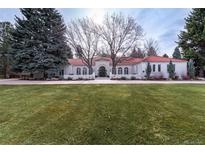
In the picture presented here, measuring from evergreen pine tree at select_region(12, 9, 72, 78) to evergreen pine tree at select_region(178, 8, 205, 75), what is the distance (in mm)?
13334

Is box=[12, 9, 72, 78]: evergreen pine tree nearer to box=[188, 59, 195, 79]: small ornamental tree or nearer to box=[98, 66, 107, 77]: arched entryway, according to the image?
box=[98, 66, 107, 77]: arched entryway

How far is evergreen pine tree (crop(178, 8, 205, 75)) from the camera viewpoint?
870 inches

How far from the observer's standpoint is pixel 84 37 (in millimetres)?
25688

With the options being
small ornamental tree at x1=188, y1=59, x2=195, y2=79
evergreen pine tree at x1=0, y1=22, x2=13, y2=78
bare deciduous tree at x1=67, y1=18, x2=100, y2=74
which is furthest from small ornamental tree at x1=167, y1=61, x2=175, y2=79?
evergreen pine tree at x1=0, y1=22, x2=13, y2=78

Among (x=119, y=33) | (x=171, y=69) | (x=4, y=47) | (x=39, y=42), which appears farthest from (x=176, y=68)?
(x=4, y=47)

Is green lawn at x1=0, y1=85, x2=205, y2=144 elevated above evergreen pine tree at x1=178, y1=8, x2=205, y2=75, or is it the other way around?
evergreen pine tree at x1=178, y1=8, x2=205, y2=75

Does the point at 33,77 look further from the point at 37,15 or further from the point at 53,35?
the point at 37,15

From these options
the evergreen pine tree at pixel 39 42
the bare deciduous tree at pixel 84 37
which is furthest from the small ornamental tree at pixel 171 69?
the evergreen pine tree at pixel 39 42

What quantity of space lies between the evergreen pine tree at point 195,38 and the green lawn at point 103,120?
51.1ft

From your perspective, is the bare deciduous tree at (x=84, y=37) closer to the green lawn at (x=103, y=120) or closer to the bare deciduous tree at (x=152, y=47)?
the bare deciduous tree at (x=152, y=47)
